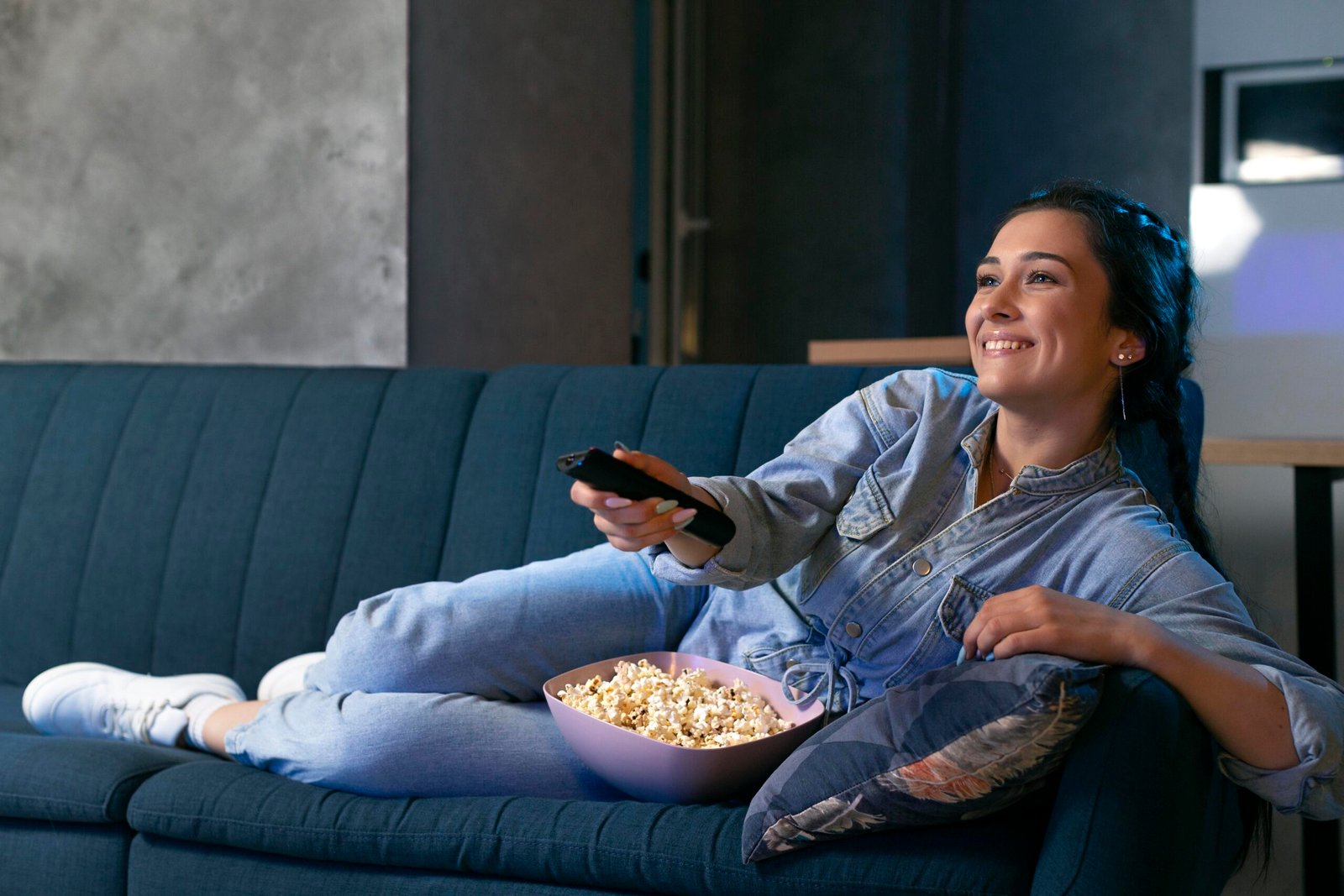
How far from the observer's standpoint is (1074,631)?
1.16 m

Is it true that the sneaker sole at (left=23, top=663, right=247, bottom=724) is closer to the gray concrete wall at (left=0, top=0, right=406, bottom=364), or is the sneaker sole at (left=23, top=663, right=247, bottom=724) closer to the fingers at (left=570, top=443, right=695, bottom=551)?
the fingers at (left=570, top=443, right=695, bottom=551)

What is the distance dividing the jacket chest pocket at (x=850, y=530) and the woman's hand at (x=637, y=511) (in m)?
0.24

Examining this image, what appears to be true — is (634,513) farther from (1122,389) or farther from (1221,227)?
(1221,227)

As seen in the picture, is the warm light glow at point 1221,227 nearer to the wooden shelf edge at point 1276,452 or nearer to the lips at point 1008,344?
the wooden shelf edge at point 1276,452

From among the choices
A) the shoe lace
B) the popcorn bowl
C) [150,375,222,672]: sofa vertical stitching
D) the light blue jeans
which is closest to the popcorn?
the popcorn bowl

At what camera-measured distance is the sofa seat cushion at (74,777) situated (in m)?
1.58

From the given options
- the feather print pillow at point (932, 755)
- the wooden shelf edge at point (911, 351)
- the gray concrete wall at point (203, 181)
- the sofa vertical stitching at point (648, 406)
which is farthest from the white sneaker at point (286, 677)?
the wooden shelf edge at point (911, 351)

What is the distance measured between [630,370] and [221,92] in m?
1.60

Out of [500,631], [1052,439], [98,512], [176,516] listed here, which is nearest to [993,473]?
A: [1052,439]

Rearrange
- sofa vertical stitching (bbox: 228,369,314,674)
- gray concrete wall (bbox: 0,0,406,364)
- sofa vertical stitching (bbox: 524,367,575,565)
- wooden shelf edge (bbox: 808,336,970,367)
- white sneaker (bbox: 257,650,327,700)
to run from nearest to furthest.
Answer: white sneaker (bbox: 257,650,327,700) → sofa vertical stitching (bbox: 524,367,575,565) → sofa vertical stitching (bbox: 228,369,314,674) → gray concrete wall (bbox: 0,0,406,364) → wooden shelf edge (bbox: 808,336,970,367)

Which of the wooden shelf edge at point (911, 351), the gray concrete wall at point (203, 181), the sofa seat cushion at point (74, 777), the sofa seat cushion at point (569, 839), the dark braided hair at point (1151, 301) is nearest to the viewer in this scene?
the sofa seat cushion at point (569, 839)

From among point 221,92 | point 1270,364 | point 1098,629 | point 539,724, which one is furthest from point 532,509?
point 1270,364

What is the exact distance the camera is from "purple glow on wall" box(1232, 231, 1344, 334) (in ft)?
11.8

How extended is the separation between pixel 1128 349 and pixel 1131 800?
0.56m
